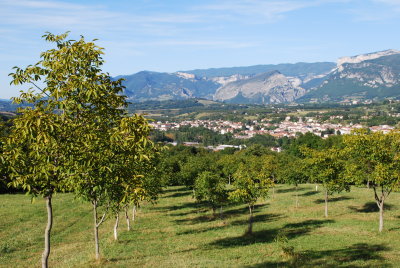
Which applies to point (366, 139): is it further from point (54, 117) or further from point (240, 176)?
point (54, 117)

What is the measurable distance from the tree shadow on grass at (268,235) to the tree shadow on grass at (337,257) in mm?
5537

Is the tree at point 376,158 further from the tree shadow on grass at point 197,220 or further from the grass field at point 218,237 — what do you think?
the tree shadow on grass at point 197,220

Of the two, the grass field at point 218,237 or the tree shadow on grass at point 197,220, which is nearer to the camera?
the grass field at point 218,237

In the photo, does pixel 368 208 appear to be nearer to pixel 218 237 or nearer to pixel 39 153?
pixel 218 237

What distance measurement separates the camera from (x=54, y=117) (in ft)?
32.5

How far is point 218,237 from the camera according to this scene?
29469 mm

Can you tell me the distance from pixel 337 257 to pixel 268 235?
8.93 m

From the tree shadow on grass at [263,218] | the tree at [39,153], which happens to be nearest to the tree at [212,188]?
the tree shadow on grass at [263,218]

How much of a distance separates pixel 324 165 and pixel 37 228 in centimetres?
3430

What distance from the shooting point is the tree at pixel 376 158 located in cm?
2692

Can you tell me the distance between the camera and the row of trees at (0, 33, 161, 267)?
960cm

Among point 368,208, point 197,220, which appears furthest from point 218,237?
point 368,208

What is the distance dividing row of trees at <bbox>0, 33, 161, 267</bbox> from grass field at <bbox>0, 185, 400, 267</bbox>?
10.9m

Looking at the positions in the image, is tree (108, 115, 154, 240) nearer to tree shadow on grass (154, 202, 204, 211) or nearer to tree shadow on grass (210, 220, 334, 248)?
tree shadow on grass (210, 220, 334, 248)
